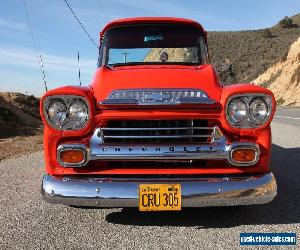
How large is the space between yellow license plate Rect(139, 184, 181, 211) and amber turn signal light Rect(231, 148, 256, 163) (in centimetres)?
56

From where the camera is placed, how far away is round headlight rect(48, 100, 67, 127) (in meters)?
3.89

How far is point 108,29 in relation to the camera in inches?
212

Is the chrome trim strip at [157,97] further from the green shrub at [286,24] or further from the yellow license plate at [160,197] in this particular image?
the green shrub at [286,24]

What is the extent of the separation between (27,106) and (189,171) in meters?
23.4

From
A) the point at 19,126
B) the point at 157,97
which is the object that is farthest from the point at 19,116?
the point at 157,97

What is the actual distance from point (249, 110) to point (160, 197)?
42.7 inches

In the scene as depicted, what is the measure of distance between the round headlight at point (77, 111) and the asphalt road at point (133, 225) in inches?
39.6

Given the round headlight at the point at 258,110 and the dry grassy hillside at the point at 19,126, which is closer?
the round headlight at the point at 258,110

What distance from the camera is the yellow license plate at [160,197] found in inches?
140

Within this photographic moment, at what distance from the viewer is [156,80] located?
4.09 meters

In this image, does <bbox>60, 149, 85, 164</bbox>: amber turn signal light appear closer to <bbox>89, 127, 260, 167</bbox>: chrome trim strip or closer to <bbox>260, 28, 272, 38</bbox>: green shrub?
<bbox>89, 127, 260, 167</bbox>: chrome trim strip

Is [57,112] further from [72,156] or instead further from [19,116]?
[19,116]

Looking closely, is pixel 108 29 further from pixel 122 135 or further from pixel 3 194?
pixel 3 194

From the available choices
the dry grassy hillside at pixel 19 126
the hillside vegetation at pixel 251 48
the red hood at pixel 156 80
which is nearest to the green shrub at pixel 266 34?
the hillside vegetation at pixel 251 48
